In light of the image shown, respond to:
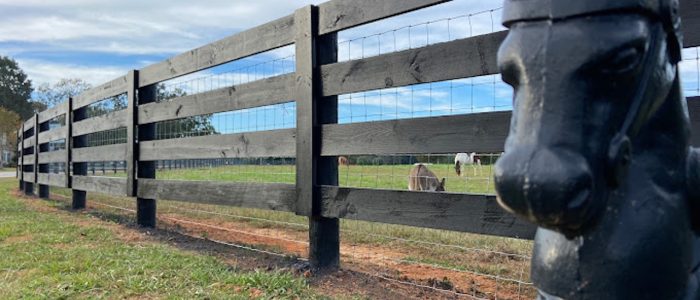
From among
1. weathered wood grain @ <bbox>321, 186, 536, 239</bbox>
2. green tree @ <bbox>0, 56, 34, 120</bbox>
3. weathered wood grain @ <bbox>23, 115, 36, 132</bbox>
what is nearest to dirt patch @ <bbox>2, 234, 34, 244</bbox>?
weathered wood grain @ <bbox>321, 186, 536, 239</bbox>

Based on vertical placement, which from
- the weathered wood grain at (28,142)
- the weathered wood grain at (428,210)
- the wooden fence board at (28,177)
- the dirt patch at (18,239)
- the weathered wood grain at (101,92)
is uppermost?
the weathered wood grain at (101,92)

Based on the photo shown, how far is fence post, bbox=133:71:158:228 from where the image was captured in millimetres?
6156

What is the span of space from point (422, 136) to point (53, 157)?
8900mm

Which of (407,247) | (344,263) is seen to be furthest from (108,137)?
(344,263)

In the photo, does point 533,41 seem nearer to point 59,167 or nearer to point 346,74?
point 346,74

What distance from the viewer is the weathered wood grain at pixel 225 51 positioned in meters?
4.10

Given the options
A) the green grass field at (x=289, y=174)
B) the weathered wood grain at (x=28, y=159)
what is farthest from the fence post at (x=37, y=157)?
the green grass field at (x=289, y=174)

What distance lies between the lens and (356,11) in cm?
343

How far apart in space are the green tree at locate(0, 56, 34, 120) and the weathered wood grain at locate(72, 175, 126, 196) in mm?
53613

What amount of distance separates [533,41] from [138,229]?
594 centimetres

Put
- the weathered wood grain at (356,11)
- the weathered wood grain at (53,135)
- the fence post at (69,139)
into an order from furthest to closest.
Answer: the weathered wood grain at (53,135) < the fence post at (69,139) < the weathered wood grain at (356,11)

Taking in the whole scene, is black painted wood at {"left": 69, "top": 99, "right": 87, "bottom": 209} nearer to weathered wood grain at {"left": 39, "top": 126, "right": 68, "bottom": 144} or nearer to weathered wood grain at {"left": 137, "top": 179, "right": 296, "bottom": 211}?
weathered wood grain at {"left": 39, "top": 126, "right": 68, "bottom": 144}

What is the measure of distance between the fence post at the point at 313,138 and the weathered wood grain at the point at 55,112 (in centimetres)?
696

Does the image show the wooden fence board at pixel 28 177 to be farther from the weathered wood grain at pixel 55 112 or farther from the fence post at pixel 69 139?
the fence post at pixel 69 139
